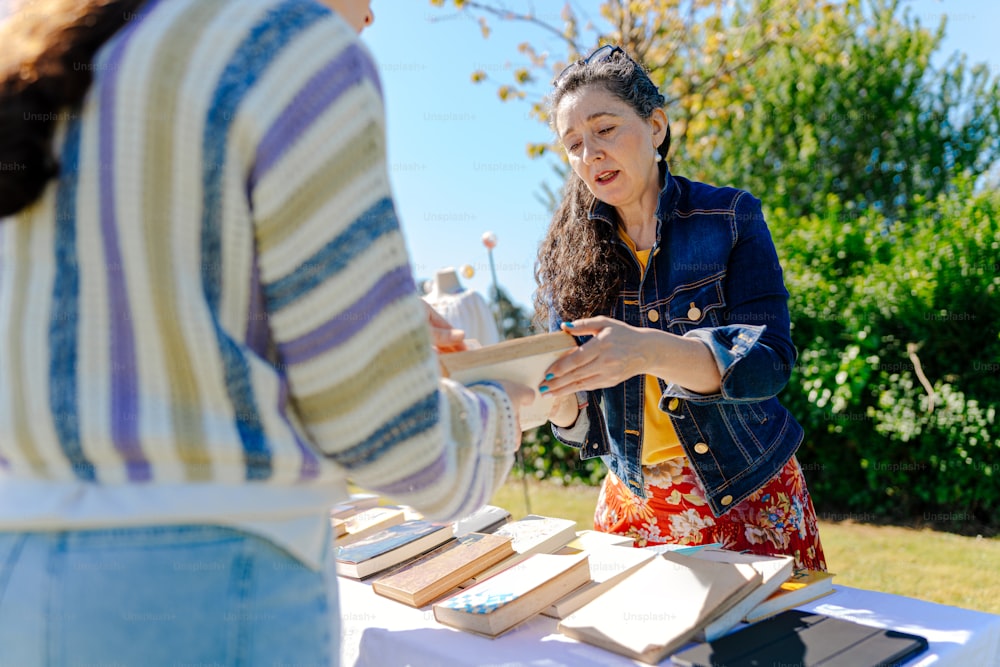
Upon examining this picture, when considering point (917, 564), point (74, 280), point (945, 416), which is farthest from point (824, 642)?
point (945, 416)

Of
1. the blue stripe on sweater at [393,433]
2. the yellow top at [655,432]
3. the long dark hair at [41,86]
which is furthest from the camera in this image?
the yellow top at [655,432]

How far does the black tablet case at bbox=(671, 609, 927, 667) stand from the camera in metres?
1.17

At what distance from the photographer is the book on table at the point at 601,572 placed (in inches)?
57.3

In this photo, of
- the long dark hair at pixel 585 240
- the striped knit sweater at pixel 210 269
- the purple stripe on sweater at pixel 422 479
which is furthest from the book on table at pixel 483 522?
the striped knit sweater at pixel 210 269

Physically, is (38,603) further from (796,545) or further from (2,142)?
(796,545)

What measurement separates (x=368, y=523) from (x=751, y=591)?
121cm

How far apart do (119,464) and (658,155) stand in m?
1.72

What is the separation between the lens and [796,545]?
1855mm

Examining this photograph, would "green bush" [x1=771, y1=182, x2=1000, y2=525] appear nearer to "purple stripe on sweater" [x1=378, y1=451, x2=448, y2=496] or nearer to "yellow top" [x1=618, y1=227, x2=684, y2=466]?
"yellow top" [x1=618, y1=227, x2=684, y2=466]

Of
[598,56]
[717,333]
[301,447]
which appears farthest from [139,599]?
[598,56]

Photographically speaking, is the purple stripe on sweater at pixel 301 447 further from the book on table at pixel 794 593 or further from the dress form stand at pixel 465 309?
the dress form stand at pixel 465 309

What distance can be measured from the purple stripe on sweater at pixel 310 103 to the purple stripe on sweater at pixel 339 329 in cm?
16

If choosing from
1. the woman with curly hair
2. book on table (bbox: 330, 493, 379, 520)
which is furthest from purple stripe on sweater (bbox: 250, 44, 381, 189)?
book on table (bbox: 330, 493, 379, 520)

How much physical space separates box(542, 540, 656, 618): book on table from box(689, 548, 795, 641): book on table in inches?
5.3
